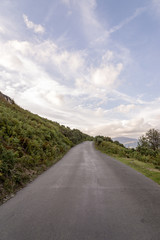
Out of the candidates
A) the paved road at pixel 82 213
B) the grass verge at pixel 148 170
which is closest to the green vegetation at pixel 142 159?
the grass verge at pixel 148 170

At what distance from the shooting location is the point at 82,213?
377 cm

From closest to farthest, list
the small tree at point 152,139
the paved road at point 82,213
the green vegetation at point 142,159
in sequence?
the paved road at point 82,213 → the green vegetation at point 142,159 → the small tree at point 152,139

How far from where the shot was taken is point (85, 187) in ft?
19.3

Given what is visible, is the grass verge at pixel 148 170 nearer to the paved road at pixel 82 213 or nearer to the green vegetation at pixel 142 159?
the green vegetation at pixel 142 159

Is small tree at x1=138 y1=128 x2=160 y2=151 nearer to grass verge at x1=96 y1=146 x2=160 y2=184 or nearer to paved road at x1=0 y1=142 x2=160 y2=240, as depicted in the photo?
grass verge at x1=96 y1=146 x2=160 y2=184

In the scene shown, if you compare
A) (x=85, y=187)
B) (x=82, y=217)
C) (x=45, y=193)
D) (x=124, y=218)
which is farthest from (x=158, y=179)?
(x=45, y=193)

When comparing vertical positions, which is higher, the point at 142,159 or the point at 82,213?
the point at 142,159

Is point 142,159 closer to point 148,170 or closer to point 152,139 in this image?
point 148,170

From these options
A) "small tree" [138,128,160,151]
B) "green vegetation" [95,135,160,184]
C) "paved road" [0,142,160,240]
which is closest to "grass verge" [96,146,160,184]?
"green vegetation" [95,135,160,184]

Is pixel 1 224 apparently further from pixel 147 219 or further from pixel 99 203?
pixel 147 219

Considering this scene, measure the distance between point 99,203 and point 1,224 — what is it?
121 inches

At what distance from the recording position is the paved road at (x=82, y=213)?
2943mm

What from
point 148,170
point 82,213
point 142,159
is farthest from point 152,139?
point 82,213

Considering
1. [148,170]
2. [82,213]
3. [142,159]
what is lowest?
[82,213]
